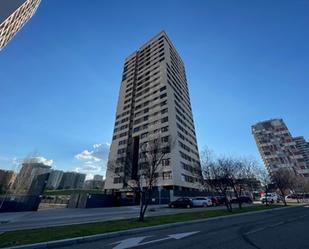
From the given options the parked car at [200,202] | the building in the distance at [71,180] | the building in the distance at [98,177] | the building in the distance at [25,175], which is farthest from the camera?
the building in the distance at [98,177]

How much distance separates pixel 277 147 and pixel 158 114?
65.2m

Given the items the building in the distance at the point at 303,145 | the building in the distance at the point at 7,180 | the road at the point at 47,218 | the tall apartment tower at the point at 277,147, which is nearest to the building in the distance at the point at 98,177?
the building in the distance at the point at 7,180

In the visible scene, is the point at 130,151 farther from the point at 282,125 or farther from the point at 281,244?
the point at 282,125

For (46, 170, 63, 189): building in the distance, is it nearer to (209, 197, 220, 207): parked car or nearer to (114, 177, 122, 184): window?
(114, 177, 122, 184): window

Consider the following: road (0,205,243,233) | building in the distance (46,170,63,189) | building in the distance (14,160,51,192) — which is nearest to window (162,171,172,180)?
building in the distance (14,160,51,192)

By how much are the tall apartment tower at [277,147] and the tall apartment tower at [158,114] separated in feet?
137

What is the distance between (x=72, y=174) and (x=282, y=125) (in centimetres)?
11428

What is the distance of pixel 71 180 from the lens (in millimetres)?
102250

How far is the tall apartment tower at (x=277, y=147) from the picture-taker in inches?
3258

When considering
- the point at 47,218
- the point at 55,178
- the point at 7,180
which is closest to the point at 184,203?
the point at 47,218

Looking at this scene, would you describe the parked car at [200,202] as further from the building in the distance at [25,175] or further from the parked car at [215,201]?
the building in the distance at [25,175]

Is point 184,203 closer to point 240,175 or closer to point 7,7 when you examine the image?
point 240,175

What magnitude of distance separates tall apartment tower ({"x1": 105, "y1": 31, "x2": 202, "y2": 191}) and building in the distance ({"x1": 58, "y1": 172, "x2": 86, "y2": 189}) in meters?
48.8

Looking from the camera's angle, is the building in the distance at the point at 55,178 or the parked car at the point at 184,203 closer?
the parked car at the point at 184,203
